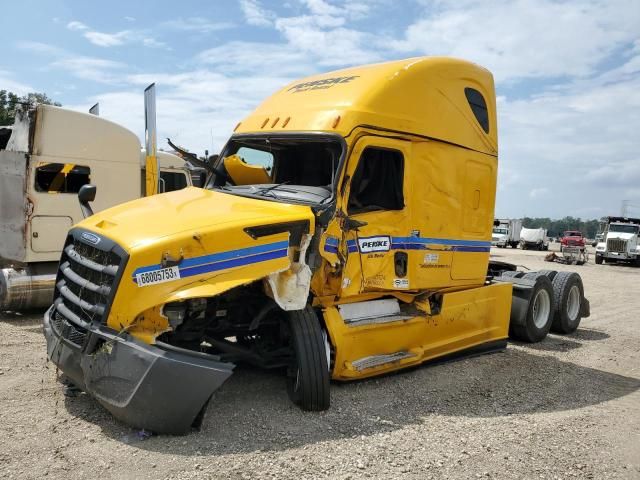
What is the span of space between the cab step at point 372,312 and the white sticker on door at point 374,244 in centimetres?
61

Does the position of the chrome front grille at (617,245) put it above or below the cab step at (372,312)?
above

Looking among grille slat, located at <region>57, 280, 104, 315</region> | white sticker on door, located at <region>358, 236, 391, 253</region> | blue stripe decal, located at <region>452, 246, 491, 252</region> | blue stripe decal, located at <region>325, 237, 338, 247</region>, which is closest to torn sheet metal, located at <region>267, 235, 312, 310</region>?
blue stripe decal, located at <region>325, 237, 338, 247</region>

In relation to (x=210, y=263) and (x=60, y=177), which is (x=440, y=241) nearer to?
(x=210, y=263)

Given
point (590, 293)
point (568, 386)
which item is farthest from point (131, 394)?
point (590, 293)

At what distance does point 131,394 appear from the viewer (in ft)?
14.0

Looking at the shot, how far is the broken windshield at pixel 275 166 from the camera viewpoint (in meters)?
5.87

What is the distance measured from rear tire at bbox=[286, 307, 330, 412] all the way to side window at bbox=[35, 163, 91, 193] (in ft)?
18.9

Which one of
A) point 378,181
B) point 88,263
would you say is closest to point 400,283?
point 378,181

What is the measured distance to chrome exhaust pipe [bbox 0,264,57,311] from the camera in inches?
335

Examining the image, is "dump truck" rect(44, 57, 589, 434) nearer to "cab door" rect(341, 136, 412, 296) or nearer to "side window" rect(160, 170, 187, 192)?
"cab door" rect(341, 136, 412, 296)

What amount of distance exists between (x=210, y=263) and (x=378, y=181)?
2.36m

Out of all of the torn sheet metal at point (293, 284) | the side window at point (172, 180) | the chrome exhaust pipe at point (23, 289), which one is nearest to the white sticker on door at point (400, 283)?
the torn sheet metal at point (293, 284)

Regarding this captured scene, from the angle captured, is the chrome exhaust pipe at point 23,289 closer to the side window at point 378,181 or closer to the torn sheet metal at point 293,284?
the torn sheet metal at point 293,284

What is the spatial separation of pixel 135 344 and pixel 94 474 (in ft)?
3.04
